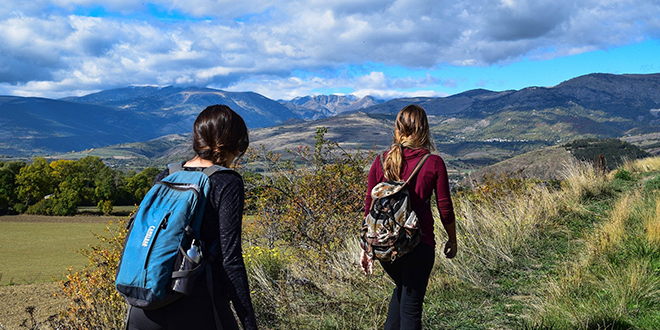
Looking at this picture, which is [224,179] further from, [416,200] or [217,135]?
[416,200]

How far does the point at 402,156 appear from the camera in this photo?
292cm

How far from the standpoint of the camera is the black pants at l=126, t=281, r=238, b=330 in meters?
2.00

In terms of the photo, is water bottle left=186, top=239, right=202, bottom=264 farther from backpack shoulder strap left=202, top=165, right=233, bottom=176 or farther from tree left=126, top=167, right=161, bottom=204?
tree left=126, top=167, right=161, bottom=204

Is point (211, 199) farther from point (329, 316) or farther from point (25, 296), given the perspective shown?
point (25, 296)

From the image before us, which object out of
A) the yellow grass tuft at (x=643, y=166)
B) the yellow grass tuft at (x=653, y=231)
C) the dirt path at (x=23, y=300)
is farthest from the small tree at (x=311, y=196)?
the dirt path at (x=23, y=300)

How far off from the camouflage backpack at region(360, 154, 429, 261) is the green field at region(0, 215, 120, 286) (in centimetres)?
2706

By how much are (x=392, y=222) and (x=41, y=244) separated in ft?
157

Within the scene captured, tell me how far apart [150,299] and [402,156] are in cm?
167

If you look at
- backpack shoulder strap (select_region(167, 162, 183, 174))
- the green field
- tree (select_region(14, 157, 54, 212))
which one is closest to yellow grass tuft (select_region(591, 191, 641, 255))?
backpack shoulder strap (select_region(167, 162, 183, 174))

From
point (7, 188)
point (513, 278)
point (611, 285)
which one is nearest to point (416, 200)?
point (611, 285)

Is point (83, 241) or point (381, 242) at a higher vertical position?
point (381, 242)

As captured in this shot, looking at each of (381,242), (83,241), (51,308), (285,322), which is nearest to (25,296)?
(51,308)

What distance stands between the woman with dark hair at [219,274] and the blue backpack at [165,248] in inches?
2.4

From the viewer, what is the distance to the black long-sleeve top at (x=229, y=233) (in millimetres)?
2000
